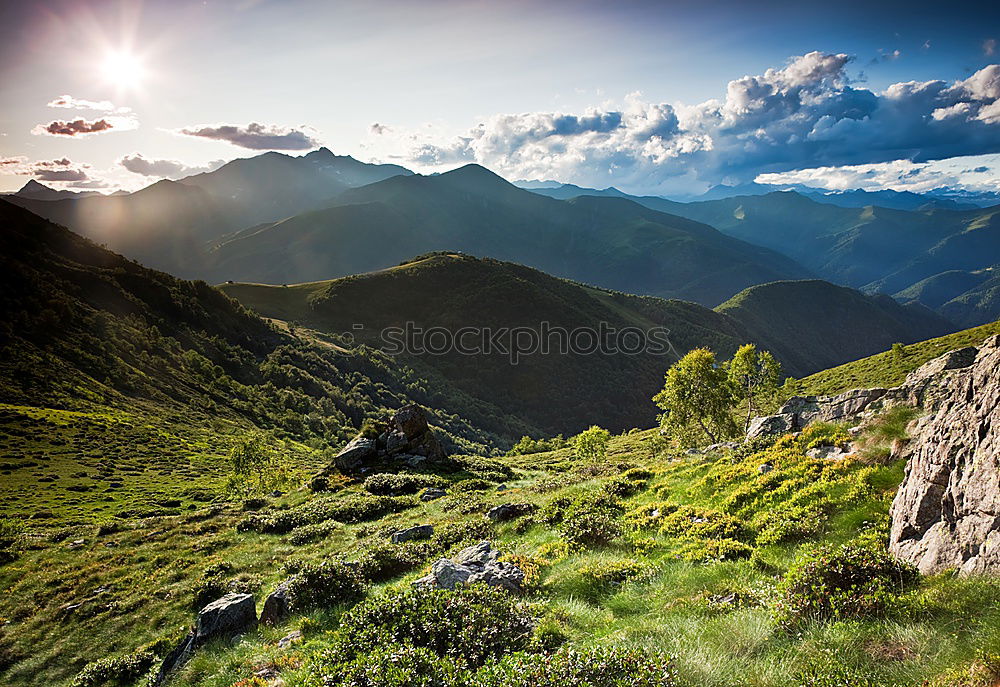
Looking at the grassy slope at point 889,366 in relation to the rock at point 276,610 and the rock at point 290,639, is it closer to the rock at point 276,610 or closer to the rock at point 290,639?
the rock at point 276,610

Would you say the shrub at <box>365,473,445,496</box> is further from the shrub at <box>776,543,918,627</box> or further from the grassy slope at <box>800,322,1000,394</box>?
the grassy slope at <box>800,322,1000,394</box>

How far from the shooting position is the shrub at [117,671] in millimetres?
13680

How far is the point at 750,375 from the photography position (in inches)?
2312

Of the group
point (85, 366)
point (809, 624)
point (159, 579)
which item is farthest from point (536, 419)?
point (809, 624)

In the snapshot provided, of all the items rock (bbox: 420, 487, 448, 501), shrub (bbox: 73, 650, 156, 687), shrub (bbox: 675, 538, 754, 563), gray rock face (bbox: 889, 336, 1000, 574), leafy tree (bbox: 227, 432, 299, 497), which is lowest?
leafy tree (bbox: 227, 432, 299, 497)

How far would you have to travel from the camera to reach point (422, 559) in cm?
1549

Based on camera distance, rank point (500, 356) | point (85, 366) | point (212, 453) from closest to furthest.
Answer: point (212, 453) < point (85, 366) < point (500, 356)

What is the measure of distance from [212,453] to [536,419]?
4571 inches

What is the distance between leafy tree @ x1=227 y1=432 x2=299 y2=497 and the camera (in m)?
42.2

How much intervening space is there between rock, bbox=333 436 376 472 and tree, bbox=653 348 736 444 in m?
30.9

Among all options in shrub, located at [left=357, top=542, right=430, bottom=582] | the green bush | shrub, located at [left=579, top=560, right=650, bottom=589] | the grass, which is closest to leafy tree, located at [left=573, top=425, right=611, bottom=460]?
the grass

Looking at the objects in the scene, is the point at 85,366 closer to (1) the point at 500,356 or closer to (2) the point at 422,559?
(2) the point at 422,559

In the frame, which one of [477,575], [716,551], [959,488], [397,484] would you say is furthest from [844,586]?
[397,484]

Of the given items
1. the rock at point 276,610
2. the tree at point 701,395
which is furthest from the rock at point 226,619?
the tree at point 701,395
